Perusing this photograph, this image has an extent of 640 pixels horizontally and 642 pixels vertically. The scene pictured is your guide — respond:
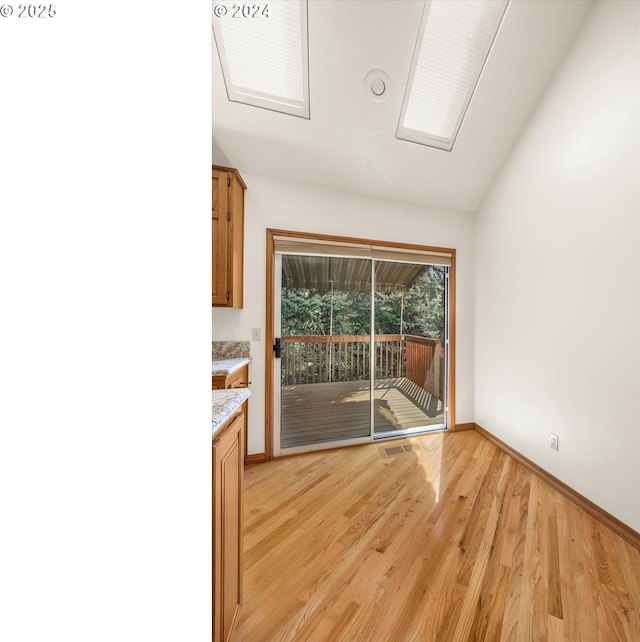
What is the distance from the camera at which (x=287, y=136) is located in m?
2.06

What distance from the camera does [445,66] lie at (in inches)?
74.5

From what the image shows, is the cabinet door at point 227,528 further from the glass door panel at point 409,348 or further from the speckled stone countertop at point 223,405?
the glass door panel at point 409,348

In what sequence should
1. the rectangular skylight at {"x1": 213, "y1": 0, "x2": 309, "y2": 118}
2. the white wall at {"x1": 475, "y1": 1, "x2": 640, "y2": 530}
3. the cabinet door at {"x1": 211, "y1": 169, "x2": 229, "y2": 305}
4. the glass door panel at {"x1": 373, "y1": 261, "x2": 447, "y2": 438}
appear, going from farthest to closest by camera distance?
the glass door panel at {"x1": 373, "y1": 261, "x2": 447, "y2": 438}, the cabinet door at {"x1": 211, "y1": 169, "x2": 229, "y2": 305}, the rectangular skylight at {"x1": 213, "y1": 0, "x2": 309, "y2": 118}, the white wall at {"x1": 475, "y1": 1, "x2": 640, "y2": 530}

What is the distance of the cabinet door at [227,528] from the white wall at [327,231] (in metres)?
1.34

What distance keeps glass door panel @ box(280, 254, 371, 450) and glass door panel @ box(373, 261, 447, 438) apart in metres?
0.15

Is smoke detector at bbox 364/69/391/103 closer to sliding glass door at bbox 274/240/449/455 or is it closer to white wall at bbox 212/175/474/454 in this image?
white wall at bbox 212/175/474/454

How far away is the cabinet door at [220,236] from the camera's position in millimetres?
1934

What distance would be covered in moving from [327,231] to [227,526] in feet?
7.14

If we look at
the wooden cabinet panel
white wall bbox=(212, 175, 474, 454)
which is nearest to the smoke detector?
white wall bbox=(212, 175, 474, 454)

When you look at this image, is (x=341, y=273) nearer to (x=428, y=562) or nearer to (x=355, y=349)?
(x=355, y=349)

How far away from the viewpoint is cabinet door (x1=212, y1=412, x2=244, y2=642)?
71cm

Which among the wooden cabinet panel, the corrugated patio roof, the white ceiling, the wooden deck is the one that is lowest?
the wooden deck
